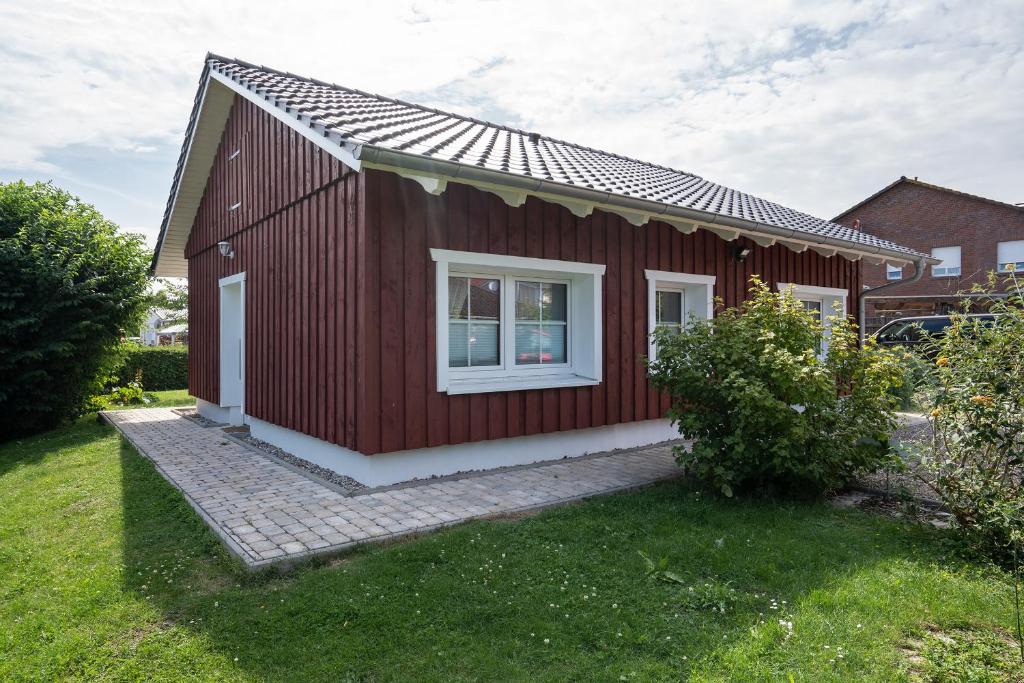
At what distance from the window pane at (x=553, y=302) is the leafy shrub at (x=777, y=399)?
1842mm

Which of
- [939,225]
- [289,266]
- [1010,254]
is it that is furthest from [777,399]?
[939,225]

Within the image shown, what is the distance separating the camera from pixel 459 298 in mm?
6359

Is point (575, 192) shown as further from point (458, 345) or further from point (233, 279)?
point (233, 279)

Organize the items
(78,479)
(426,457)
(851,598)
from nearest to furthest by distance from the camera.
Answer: (851,598) → (426,457) → (78,479)

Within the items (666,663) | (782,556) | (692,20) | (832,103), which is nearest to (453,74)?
(692,20)

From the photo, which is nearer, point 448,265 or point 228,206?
point 448,265

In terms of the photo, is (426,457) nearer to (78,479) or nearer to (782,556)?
(782,556)

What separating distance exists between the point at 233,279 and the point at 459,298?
5.00 m

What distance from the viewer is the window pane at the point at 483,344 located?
21.2ft

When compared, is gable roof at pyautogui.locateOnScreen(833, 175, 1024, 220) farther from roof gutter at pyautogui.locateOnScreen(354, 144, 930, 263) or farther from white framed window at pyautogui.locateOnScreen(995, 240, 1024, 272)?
roof gutter at pyautogui.locateOnScreen(354, 144, 930, 263)

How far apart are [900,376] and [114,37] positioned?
9.69 metres

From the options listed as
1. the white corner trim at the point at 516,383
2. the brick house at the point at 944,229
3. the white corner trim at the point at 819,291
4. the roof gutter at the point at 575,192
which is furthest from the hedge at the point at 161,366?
the brick house at the point at 944,229

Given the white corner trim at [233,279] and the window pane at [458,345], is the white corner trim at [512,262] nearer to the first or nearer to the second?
the window pane at [458,345]

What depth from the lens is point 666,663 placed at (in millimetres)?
2721
